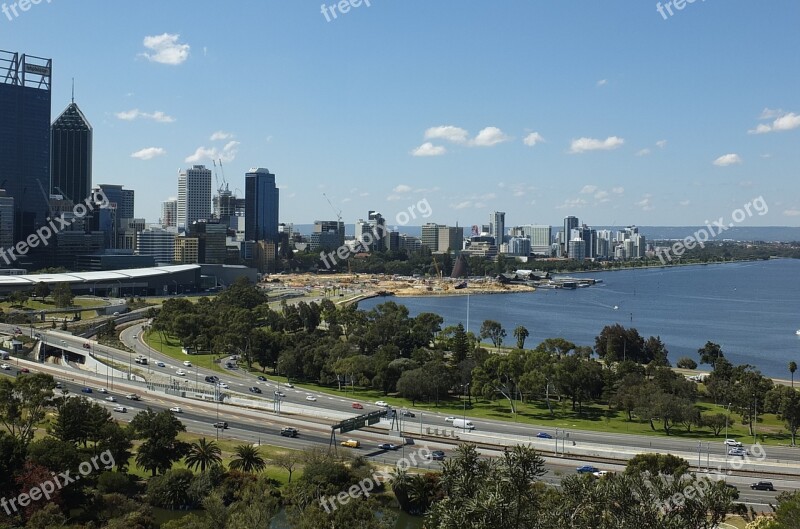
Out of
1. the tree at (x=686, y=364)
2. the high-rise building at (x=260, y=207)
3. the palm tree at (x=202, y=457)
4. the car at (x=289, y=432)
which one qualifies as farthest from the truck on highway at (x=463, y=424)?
the high-rise building at (x=260, y=207)

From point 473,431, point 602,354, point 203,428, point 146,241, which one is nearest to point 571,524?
point 473,431

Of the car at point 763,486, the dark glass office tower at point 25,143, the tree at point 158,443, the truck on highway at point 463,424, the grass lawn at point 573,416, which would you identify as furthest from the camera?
the dark glass office tower at point 25,143

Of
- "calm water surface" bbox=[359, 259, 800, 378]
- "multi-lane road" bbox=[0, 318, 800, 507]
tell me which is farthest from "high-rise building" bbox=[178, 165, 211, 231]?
"multi-lane road" bbox=[0, 318, 800, 507]

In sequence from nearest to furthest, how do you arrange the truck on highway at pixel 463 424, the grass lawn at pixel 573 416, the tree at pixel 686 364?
the truck on highway at pixel 463 424 < the grass lawn at pixel 573 416 < the tree at pixel 686 364

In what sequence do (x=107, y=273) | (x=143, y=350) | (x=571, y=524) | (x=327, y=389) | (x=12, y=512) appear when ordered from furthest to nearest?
(x=107, y=273) < (x=143, y=350) < (x=327, y=389) < (x=12, y=512) < (x=571, y=524)

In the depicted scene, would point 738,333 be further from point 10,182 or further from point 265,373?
point 10,182

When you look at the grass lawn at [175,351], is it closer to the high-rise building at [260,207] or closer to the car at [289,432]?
the car at [289,432]

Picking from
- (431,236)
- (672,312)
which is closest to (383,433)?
(672,312)

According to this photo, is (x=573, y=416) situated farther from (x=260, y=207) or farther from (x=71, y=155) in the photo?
(x=260, y=207)
